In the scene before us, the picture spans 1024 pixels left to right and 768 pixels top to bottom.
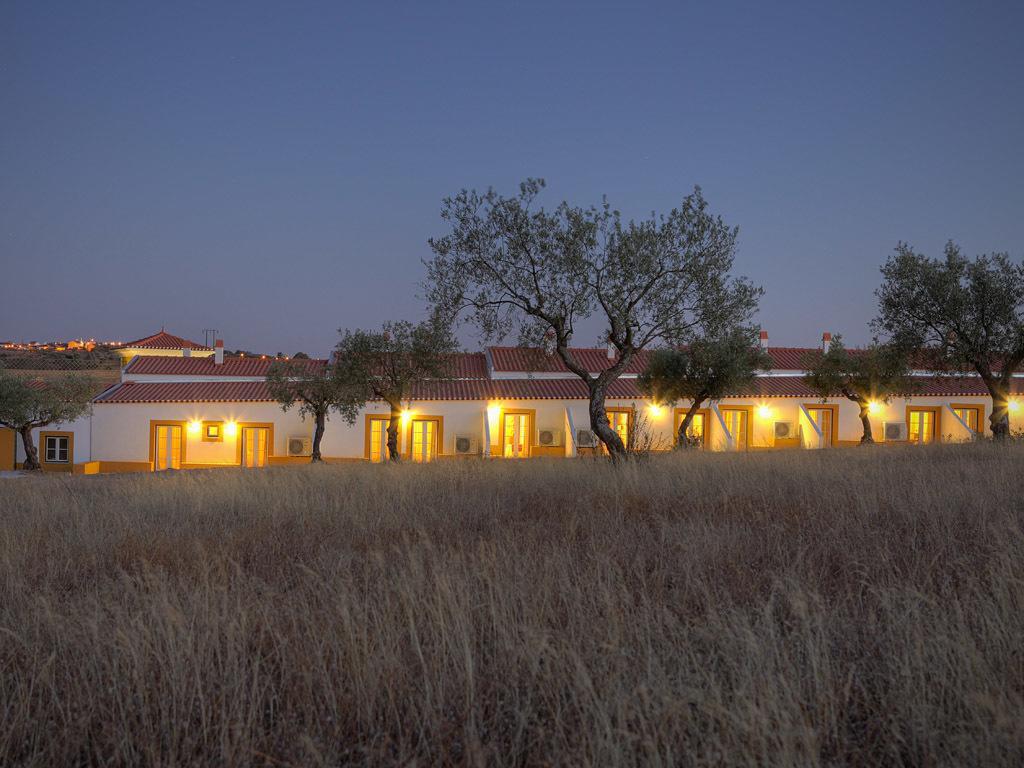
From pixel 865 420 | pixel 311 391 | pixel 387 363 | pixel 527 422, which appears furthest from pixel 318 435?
pixel 865 420

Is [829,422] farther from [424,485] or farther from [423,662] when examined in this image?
[423,662]

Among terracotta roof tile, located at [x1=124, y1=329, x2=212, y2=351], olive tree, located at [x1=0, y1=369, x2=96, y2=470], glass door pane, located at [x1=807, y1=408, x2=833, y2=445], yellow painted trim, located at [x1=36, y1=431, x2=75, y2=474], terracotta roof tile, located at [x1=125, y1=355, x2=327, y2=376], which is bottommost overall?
yellow painted trim, located at [x1=36, y1=431, x2=75, y2=474]

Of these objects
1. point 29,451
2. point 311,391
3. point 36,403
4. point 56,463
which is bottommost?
point 56,463

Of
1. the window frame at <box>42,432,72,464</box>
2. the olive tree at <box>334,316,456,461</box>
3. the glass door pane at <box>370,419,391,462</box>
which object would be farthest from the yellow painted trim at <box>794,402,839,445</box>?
the window frame at <box>42,432,72,464</box>

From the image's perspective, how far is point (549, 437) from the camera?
1002 inches

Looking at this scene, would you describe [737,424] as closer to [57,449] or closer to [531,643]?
[531,643]

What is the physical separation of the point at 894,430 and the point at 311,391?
2388cm

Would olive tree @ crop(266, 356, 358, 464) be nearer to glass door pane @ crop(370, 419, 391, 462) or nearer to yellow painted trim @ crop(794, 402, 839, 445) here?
glass door pane @ crop(370, 419, 391, 462)

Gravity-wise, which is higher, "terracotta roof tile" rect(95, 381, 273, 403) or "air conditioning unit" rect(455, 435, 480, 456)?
"terracotta roof tile" rect(95, 381, 273, 403)

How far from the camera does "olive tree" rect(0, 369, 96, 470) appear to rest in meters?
23.5

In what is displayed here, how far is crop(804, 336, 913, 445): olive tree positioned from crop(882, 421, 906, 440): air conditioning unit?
1.00 meters

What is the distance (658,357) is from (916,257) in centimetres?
905

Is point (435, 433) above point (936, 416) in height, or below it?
below

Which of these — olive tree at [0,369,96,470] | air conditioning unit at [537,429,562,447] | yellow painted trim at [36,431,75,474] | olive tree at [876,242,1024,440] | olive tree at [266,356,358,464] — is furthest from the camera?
air conditioning unit at [537,429,562,447]
